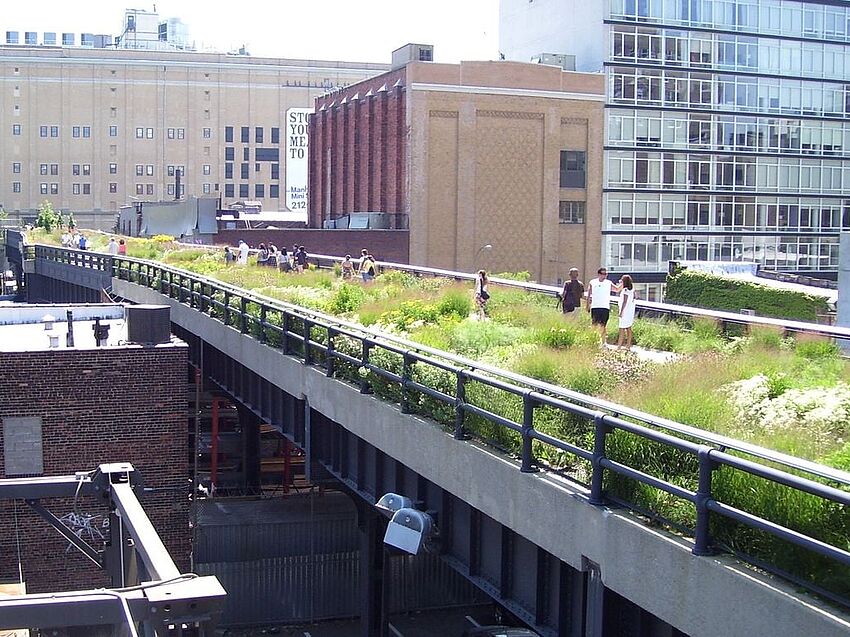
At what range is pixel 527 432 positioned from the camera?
35.5 feet

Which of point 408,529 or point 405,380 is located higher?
point 405,380

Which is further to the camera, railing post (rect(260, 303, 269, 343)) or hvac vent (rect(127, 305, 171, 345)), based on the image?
hvac vent (rect(127, 305, 171, 345))

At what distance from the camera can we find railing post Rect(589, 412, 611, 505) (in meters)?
9.69

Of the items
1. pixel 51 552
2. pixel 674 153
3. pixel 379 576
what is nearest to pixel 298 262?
pixel 51 552

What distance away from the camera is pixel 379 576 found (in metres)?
19.1

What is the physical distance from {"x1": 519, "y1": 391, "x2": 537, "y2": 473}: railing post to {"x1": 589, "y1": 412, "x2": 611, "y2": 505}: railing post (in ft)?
3.33

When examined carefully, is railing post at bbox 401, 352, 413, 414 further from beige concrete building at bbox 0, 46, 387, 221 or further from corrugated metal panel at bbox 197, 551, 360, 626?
beige concrete building at bbox 0, 46, 387, 221

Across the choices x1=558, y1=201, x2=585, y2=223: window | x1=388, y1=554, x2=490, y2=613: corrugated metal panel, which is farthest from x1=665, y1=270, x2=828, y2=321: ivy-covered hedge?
x1=558, y1=201, x2=585, y2=223: window

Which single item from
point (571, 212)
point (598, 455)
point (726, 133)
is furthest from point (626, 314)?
point (726, 133)

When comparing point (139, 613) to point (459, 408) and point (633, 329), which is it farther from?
point (633, 329)

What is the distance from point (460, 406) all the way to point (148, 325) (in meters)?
13.1

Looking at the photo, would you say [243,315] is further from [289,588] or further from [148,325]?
[289,588]

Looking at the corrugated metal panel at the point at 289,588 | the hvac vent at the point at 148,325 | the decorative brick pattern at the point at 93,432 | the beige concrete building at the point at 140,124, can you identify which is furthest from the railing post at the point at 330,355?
the beige concrete building at the point at 140,124

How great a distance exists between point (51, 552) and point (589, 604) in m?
14.9
